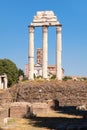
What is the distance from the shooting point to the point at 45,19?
40125 millimetres

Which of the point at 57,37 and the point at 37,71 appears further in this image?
the point at 37,71

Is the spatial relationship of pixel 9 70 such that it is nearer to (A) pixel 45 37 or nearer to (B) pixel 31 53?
(B) pixel 31 53

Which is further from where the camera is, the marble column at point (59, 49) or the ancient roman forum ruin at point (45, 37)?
the ancient roman forum ruin at point (45, 37)

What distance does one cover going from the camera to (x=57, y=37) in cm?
4000

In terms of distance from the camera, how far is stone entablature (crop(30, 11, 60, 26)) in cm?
4006

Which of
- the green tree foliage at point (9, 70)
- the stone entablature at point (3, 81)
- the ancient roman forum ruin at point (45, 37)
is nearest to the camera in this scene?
the ancient roman forum ruin at point (45, 37)

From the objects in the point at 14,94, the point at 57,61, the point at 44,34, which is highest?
the point at 44,34

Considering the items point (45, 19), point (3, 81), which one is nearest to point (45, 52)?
point (45, 19)

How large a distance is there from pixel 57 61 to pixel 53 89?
8927mm

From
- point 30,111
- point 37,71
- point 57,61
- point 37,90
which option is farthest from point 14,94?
point 37,71

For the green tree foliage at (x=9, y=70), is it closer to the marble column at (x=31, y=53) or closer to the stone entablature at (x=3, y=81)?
the stone entablature at (x=3, y=81)

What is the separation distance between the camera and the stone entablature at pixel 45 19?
40062 millimetres

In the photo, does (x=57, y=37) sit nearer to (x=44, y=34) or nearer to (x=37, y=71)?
(x=44, y=34)

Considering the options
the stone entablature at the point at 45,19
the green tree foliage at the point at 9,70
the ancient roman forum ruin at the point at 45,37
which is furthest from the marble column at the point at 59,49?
the green tree foliage at the point at 9,70
